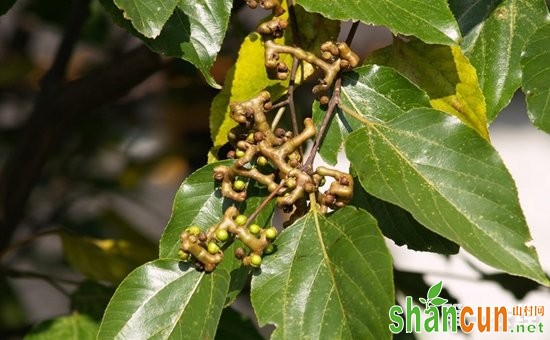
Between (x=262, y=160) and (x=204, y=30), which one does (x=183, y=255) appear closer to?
(x=262, y=160)

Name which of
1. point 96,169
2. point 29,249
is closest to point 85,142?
point 96,169

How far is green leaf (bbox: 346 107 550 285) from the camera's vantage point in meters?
0.75

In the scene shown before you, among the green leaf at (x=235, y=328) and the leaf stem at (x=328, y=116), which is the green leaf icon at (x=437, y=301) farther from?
the leaf stem at (x=328, y=116)

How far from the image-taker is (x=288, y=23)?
0.94 metres

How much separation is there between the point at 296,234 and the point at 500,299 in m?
2.62

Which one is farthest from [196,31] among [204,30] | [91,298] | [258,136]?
[91,298]

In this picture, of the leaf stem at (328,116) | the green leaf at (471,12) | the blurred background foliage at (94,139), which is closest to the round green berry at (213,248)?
the leaf stem at (328,116)

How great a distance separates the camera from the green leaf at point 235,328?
1294 millimetres

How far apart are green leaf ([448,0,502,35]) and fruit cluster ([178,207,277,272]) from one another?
310 mm

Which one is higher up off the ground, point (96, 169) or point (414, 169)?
point (414, 169)

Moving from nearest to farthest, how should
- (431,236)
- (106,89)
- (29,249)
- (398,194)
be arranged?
(398,194), (431,236), (106,89), (29,249)

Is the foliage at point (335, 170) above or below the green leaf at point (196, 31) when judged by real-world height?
below

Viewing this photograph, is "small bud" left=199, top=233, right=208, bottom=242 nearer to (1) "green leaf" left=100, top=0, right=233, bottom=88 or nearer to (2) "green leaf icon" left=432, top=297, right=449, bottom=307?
(1) "green leaf" left=100, top=0, right=233, bottom=88

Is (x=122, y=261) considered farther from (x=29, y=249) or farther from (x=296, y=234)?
(x=29, y=249)
